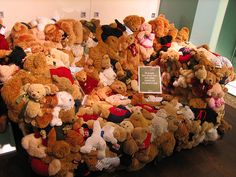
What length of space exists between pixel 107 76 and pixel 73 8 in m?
0.76

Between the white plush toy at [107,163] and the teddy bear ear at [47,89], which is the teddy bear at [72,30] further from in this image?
the white plush toy at [107,163]

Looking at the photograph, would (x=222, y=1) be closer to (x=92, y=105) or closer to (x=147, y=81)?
(x=147, y=81)

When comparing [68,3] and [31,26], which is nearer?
[31,26]

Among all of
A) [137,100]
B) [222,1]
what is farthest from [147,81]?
[222,1]

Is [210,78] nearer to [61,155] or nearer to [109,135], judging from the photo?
[109,135]

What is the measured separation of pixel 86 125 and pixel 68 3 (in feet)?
4.27

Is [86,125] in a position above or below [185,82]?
below

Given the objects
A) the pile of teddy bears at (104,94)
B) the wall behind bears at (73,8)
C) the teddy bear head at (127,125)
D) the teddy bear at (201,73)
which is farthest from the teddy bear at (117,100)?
the wall behind bears at (73,8)

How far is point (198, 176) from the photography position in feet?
6.97

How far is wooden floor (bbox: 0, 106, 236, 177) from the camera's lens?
196 centimetres

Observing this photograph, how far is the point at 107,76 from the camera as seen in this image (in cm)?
244

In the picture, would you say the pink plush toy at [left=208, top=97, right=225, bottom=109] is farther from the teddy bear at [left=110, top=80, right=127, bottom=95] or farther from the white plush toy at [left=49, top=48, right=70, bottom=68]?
the white plush toy at [left=49, top=48, right=70, bottom=68]

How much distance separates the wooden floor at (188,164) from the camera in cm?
196

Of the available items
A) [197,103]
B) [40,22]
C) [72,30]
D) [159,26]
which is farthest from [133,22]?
[197,103]
